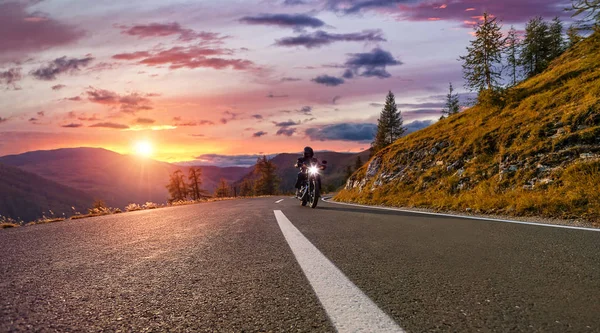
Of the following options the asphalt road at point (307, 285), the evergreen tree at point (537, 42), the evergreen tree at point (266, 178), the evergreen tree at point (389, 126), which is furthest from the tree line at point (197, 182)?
the asphalt road at point (307, 285)

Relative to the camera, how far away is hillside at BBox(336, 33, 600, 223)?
27.2ft

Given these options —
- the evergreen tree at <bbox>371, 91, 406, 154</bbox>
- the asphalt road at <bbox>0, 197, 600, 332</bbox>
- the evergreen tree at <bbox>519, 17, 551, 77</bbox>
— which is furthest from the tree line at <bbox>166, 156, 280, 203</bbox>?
the asphalt road at <bbox>0, 197, 600, 332</bbox>

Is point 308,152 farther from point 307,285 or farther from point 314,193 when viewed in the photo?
point 307,285

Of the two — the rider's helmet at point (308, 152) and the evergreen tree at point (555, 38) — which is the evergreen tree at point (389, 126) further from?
the rider's helmet at point (308, 152)

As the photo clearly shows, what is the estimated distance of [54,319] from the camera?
1.67 metres

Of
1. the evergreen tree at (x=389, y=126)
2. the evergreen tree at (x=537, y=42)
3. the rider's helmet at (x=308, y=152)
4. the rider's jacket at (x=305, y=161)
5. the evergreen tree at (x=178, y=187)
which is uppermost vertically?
the evergreen tree at (x=537, y=42)

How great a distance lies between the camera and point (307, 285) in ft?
7.04

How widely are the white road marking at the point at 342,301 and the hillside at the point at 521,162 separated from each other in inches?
253

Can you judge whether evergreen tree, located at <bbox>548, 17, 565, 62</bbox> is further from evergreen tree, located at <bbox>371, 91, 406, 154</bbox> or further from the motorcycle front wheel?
the motorcycle front wheel

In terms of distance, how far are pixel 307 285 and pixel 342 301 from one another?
0.39 metres

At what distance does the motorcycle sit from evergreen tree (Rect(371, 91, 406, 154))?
60295 mm

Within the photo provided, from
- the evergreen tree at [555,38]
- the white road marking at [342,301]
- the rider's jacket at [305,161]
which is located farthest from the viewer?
the evergreen tree at [555,38]

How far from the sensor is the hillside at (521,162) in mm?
8295

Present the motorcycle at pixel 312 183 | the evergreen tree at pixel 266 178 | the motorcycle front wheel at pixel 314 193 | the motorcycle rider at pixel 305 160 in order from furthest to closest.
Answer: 1. the evergreen tree at pixel 266 178
2. the motorcycle rider at pixel 305 160
3. the motorcycle at pixel 312 183
4. the motorcycle front wheel at pixel 314 193
